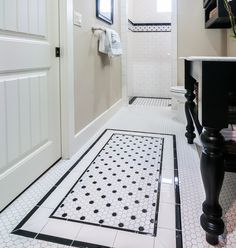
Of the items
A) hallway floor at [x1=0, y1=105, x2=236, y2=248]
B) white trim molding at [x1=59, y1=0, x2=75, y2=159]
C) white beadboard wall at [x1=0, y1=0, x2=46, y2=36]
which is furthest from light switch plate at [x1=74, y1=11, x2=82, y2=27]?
hallway floor at [x1=0, y1=105, x2=236, y2=248]

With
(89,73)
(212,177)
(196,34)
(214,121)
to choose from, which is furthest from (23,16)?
(196,34)

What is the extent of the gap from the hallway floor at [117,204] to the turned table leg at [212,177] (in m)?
Answer: 0.09

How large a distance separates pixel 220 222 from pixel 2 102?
3.71ft

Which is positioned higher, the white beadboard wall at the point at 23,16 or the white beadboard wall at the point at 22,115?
the white beadboard wall at the point at 23,16

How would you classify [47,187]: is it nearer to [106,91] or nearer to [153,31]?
[106,91]

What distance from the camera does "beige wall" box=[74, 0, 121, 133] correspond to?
2.14m

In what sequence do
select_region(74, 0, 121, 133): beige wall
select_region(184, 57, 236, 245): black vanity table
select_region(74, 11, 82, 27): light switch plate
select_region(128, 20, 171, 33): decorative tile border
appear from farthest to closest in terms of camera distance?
select_region(128, 20, 171, 33): decorative tile border, select_region(74, 0, 121, 133): beige wall, select_region(74, 11, 82, 27): light switch plate, select_region(184, 57, 236, 245): black vanity table

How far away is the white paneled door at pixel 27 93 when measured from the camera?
4.31 ft

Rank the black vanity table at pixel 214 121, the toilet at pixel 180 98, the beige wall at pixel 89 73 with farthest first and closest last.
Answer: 1. the toilet at pixel 180 98
2. the beige wall at pixel 89 73
3. the black vanity table at pixel 214 121

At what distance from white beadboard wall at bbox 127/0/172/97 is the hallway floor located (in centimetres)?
280

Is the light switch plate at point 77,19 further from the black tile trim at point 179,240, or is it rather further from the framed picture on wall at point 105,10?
the black tile trim at point 179,240

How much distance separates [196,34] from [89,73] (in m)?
1.85

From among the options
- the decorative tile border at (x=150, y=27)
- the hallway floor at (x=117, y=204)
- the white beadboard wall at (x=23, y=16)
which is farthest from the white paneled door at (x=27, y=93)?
the decorative tile border at (x=150, y=27)

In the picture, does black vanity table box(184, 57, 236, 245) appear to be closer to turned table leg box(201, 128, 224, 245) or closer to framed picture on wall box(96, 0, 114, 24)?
turned table leg box(201, 128, 224, 245)
